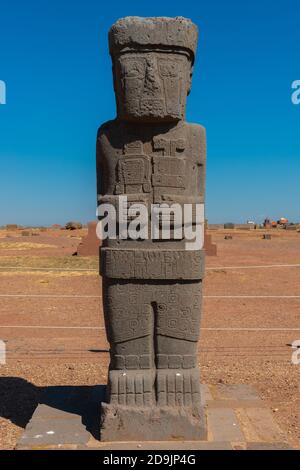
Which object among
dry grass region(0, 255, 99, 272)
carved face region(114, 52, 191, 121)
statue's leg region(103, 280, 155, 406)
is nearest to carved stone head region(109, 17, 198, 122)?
carved face region(114, 52, 191, 121)

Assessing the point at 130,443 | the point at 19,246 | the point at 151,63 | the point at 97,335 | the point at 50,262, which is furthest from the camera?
the point at 19,246

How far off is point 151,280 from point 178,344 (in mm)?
632

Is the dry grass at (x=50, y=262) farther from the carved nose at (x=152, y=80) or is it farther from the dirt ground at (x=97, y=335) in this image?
the carved nose at (x=152, y=80)

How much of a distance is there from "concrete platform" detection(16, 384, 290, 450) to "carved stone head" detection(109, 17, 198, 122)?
9.10 ft

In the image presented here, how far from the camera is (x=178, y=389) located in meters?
4.37

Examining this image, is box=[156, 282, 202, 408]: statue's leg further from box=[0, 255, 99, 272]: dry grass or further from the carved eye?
box=[0, 255, 99, 272]: dry grass

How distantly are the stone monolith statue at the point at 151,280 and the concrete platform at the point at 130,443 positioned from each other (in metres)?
0.14

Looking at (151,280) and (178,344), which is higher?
(151,280)

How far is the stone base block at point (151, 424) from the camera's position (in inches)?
167

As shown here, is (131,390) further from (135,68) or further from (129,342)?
(135,68)

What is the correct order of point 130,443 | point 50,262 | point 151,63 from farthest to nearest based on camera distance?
point 50,262 < point 130,443 < point 151,63

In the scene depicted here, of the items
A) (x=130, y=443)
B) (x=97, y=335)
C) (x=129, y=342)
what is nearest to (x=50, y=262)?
(x=97, y=335)

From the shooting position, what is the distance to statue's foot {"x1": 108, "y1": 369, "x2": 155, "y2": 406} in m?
4.34
